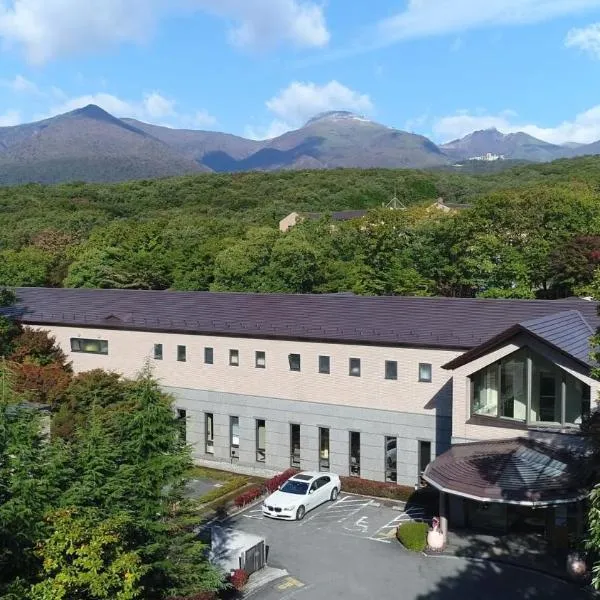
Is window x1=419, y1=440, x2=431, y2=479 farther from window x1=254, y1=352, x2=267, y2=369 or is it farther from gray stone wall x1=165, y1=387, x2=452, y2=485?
window x1=254, y1=352, x2=267, y2=369

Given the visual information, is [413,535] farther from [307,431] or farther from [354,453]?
A: [307,431]

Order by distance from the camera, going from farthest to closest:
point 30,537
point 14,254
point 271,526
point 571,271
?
point 14,254 → point 571,271 → point 271,526 → point 30,537

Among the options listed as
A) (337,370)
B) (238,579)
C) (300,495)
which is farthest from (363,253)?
(238,579)

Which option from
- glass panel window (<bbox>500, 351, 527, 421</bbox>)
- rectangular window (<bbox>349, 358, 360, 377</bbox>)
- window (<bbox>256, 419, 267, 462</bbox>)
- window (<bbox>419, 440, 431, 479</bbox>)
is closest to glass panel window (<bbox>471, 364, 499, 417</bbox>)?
glass panel window (<bbox>500, 351, 527, 421</bbox>)

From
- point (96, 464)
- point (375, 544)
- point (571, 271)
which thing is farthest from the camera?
point (571, 271)

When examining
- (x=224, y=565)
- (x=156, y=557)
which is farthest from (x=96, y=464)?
(x=224, y=565)

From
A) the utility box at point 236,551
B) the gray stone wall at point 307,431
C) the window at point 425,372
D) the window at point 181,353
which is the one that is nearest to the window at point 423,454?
the gray stone wall at point 307,431

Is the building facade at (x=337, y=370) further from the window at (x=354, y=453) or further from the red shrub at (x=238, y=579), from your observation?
the red shrub at (x=238, y=579)

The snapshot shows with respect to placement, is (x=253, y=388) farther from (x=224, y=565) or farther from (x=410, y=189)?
(x=410, y=189)
